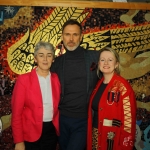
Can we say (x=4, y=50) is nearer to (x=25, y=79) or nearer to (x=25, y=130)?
(x=25, y=79)

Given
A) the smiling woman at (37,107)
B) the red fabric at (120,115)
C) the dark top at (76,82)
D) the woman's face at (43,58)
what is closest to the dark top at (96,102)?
the red fabric at (120,115)

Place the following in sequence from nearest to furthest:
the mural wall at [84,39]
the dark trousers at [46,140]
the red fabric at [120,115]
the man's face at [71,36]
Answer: the red fabric at [120,115] → the dark trousers at [46,140] → the man's face at [71,36] → the mural wall at [84,39]

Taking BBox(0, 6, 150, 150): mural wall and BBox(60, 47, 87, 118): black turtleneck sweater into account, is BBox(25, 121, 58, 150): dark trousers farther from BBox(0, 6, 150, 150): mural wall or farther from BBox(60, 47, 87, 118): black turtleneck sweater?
BBox(0, 6, 150, 150): mural wall

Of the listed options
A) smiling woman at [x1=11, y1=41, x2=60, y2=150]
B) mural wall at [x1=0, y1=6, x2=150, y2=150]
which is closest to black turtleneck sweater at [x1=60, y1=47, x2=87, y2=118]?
smiling woman at [x1=11, y1=41, x2=60, y2=150]

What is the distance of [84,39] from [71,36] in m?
0.48

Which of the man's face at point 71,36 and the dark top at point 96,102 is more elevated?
the man's face at point 71,36

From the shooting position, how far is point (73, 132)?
75.5 inches

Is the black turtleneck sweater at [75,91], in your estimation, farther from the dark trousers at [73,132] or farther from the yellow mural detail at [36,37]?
the yellow mural detail at [36,37]

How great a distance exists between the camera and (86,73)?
1972 mm

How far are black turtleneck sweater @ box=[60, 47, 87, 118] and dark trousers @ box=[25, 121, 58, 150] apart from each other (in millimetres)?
246

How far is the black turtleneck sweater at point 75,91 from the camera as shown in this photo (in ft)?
6.27

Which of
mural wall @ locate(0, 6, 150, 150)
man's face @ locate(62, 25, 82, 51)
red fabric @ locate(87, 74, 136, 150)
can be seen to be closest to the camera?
red fabric @ locate(87, 74, 136, 150)

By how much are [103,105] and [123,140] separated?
1.24 ft

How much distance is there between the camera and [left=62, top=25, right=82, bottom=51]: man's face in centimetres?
203
